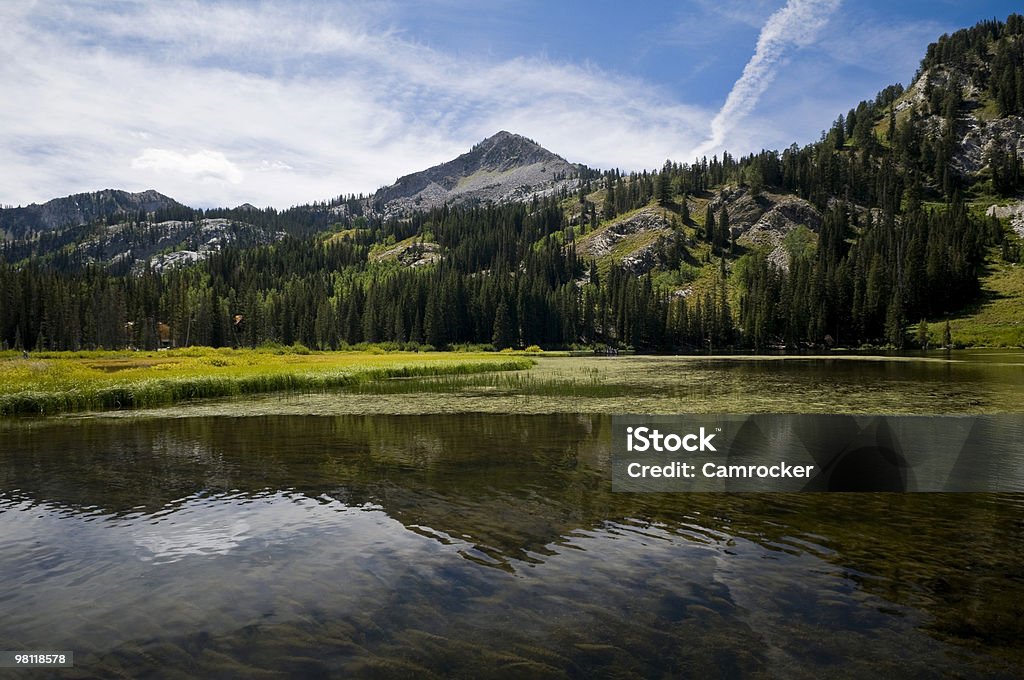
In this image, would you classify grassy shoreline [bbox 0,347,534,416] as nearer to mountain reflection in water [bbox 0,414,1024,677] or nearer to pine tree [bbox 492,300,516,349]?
mountain reflection in water [bbox 0,414,1024,677]

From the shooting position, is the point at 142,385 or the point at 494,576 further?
the point at 142,385

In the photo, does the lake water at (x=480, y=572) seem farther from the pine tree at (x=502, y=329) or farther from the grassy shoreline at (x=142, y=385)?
the pine tree at (x=502, y=329)

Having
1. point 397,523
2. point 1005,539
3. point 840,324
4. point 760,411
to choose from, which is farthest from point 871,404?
point 840,324

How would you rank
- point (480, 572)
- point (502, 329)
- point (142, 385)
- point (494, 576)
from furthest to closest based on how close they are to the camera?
point (502, 329), point (142, 385), point (480, 572), point (494, 576)

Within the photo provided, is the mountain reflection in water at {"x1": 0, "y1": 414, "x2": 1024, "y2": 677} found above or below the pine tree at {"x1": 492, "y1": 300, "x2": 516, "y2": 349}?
below

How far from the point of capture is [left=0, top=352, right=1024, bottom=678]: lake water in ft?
25.3

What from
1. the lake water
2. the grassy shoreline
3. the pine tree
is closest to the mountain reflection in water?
the lake water

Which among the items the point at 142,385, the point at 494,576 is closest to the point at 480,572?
the point at 494,576

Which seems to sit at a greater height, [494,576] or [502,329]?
[502,329]

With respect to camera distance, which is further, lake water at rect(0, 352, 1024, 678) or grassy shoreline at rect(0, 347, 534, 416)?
grassy shoreline at rect(0, 347, 534, 416)

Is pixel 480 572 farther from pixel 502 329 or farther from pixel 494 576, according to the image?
pixel 502 329

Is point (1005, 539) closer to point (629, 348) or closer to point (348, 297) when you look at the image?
point (629, 348)

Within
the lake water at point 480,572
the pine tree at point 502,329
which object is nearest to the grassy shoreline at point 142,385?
the lake water at point 480,572

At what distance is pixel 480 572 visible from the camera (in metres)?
10.7
